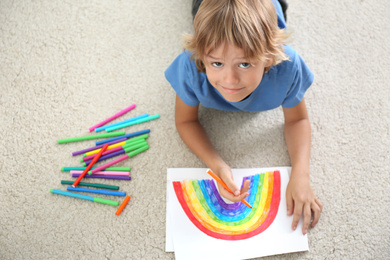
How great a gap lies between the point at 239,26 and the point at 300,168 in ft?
1.39

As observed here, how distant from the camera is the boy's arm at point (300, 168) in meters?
0.75

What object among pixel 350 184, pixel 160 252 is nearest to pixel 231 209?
pixel 160 252

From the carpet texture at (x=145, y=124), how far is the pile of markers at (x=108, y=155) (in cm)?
2

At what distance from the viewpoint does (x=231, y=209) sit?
0.76 m

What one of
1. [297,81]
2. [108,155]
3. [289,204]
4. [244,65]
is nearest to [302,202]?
[289,204]

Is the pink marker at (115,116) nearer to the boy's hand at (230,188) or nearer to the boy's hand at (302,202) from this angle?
the boy's hand at (230,188)

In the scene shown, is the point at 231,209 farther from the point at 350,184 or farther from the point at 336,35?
the point at 336,35

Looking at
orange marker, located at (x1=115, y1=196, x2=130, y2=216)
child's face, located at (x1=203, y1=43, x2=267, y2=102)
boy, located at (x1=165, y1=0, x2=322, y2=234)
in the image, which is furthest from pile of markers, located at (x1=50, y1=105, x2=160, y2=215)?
child's face, located at (x1=203, y1=43, x2=267, y2=102)

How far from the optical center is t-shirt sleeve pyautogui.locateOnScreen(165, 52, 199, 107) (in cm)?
67

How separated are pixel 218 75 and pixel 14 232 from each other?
1.97ft

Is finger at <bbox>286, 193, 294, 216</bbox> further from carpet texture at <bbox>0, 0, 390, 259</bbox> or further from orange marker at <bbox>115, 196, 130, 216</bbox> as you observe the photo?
orange marker at <bbox>115, 196, 130, 216</bbox>

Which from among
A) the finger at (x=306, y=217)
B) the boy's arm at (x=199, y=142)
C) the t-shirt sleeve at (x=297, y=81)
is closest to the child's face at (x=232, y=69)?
the t-shirt sleeve at (x=297, y=81)

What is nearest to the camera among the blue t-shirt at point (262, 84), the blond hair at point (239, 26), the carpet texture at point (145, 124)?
the blond hair at point (239, 26)

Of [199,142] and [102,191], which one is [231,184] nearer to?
[199,142]
